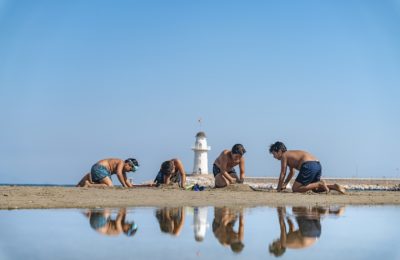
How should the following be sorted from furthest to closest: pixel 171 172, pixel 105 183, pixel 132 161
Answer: pixel 171 172 < pixel 105 183 < pixel 132 161

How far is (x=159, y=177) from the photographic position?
13.7m

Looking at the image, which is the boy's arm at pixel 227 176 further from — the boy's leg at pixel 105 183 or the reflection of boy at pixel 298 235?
the reflection of boy at pixel 298 235

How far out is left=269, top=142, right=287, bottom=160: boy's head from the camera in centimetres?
1226

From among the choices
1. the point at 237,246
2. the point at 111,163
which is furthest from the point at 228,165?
the point at 237,246

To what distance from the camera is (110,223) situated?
5.49 m

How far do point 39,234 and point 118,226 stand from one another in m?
0.78

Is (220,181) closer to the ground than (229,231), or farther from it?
farther from it

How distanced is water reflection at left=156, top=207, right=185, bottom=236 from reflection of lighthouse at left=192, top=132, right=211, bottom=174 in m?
54.1

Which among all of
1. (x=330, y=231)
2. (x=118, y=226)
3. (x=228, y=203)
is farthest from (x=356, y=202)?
(x=118, y=226)

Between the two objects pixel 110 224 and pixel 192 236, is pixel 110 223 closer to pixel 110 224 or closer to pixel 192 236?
pixel 110 224

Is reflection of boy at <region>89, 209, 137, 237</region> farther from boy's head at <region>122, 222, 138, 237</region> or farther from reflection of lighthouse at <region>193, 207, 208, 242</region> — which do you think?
reflection of lighthouse at <region>193, 207, 208, 242</region>

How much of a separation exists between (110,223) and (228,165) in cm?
754

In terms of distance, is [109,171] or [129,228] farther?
[109,171]

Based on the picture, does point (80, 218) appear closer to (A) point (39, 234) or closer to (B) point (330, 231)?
(A) point (39, 234)
